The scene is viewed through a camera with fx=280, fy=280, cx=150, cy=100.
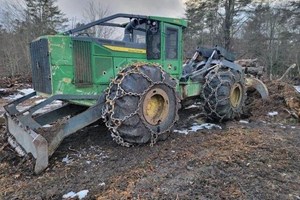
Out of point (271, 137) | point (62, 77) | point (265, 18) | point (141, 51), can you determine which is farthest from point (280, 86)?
point (265, 18)

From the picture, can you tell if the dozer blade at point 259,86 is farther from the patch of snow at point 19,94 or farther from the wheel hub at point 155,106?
the patch of snow at point 19,94

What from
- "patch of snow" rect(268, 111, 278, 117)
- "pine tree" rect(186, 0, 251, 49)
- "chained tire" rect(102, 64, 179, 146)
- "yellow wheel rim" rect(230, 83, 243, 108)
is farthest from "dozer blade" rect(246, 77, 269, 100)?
"pine tree" rect(186, 0, 251, 49)

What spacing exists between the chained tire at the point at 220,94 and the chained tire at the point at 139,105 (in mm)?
1584

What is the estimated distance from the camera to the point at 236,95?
6.50 meters

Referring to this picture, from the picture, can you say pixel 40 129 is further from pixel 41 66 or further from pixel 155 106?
pixel 155 106

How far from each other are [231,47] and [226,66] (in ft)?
52.7

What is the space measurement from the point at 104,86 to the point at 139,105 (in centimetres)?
72

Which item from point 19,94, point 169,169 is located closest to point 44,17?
point 19,94

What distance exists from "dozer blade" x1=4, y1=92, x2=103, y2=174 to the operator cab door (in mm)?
1688

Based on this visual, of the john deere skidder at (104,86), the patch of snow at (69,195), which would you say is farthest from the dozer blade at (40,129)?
the patch of snow at (69,195)

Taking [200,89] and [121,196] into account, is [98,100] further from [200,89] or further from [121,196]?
[200,89]

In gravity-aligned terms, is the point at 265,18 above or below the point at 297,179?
above

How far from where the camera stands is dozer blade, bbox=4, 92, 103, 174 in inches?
135

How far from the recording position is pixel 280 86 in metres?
8.17
